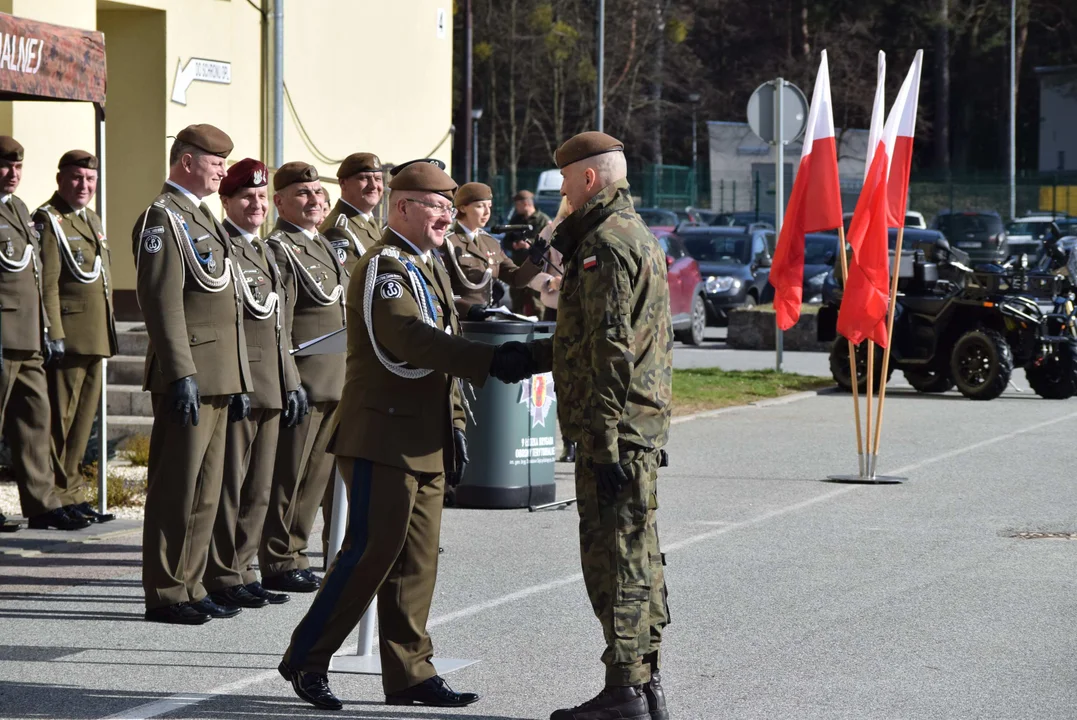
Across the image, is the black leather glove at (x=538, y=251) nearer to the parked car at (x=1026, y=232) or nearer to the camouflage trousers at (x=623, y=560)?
the camouflage trousers at (x=623, y=560)

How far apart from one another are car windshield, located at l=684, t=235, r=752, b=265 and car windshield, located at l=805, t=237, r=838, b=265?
155 centimetres

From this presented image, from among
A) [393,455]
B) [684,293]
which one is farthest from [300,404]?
[684,293]

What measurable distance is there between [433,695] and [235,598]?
196cm

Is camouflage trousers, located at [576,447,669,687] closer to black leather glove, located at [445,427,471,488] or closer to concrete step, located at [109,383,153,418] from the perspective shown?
black leather glove, located at [445,427,471,488]

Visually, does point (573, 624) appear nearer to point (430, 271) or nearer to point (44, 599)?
point (430, 271)

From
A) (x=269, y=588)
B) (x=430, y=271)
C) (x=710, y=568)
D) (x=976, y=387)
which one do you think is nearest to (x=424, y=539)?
(x=430, y=271)

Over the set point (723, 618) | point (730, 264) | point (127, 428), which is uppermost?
point (730, 264)

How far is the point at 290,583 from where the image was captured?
8.00 meters

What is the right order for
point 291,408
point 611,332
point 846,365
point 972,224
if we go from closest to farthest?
1. point 611,332
2. point 291,408
3. point 846,365
4. point 972,224

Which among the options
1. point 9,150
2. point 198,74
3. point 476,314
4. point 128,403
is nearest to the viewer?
point 476,314

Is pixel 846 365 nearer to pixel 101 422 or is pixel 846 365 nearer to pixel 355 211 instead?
pixel 101 422

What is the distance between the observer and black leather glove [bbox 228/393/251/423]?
24.2 feet

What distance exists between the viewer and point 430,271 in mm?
6113

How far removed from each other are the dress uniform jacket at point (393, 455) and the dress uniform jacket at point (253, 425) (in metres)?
1.70
